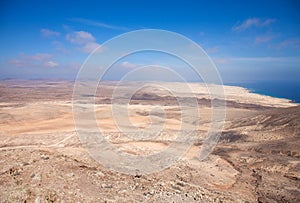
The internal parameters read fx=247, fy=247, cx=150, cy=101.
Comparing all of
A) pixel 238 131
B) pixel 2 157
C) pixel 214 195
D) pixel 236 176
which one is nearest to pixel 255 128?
pixel 238 131

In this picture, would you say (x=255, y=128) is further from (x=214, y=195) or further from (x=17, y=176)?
(x=17, y=176)

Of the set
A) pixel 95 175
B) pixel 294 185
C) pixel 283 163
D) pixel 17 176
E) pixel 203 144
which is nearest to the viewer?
pixel 17 176

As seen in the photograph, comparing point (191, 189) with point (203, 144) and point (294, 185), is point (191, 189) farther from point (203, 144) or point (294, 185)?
point (203, 144)

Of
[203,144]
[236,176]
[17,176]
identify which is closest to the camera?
[17,176]

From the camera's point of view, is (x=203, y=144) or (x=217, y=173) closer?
(x=217, y=173)

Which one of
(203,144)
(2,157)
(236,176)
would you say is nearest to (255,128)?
(203,144)

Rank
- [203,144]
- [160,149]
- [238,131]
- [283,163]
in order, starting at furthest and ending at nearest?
[238,131] < [203,144] < [160,149] < [283,163]

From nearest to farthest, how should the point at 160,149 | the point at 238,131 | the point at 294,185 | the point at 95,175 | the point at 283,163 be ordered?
the point at 95,175 < the point at 294,185 < the point at 283,163 < the point at 160,149 < the point at 238,131

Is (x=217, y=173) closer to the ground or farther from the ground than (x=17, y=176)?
closer to the ground

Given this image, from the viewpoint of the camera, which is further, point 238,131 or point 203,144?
point 238,131
